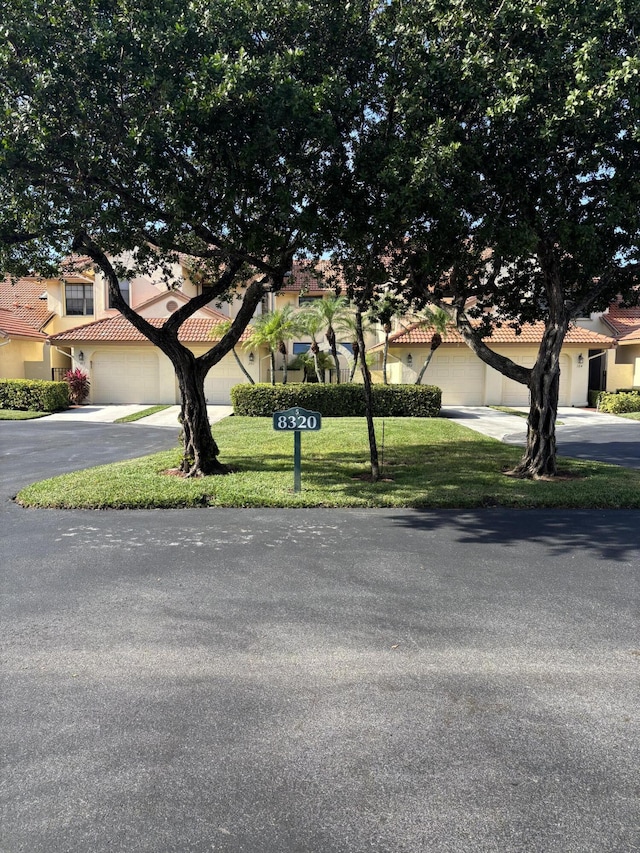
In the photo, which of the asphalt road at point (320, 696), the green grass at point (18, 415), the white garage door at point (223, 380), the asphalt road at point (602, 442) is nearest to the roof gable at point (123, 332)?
the white garage door at point (223, 380)

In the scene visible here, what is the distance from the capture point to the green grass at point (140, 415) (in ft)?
69.4

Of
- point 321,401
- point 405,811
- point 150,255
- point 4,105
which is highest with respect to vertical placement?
point 4,105

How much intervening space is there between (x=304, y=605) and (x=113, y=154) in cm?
649

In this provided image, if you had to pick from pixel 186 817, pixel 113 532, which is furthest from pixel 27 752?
pixel 113 532

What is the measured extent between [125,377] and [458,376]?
15218 mm

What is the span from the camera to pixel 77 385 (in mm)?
26500

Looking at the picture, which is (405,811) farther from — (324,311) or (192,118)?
(324,311)

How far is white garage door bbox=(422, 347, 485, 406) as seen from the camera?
27.6 metres

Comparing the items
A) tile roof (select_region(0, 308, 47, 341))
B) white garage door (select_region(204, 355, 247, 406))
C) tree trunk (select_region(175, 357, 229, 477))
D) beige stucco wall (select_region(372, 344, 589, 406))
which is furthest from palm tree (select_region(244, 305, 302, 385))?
tree trunk (select_region(175, 357, 229, 477))

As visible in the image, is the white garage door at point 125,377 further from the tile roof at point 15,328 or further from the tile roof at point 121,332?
the tile roof at point 15,328

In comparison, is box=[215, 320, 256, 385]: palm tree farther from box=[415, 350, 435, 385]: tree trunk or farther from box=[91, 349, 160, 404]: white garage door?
box=[415, 350, 435, 385]: tree trunk

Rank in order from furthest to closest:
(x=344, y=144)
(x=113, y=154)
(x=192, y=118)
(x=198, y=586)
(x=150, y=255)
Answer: (x=150, y=255), (x=344, y=144), (x=113, y=154), (x=192, y=118), (x=198, y=586)

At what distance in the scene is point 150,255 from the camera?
12023 mm

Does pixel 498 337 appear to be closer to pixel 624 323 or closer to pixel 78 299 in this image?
pixel 624 323
